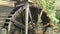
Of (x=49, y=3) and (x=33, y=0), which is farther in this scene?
(x=49, y=3)

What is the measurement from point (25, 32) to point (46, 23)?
2.05m

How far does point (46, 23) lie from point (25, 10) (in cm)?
162

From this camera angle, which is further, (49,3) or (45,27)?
(49,3)

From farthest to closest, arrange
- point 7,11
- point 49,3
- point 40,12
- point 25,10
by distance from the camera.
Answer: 1. point 49,3
2. point 7,11
3. point 40,12
4. point 25,10

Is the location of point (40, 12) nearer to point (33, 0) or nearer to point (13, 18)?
point (33, 0)

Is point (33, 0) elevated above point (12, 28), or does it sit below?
above

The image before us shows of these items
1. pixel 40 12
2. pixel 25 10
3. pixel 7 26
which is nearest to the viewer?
pixel 7 26

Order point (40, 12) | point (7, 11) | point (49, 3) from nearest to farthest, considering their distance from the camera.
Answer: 1. point (40, 12)
2. point (7, 11)
3. point (49, 3)

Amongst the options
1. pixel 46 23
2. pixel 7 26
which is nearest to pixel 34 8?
pixel 46 23

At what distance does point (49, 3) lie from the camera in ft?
50.6

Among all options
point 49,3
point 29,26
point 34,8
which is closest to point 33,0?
point 34,8

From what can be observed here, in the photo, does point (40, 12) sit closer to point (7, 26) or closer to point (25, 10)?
point (25, 10)

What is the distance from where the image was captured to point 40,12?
1126 centimetres

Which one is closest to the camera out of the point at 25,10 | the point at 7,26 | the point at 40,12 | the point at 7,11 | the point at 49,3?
the point at 7,26
